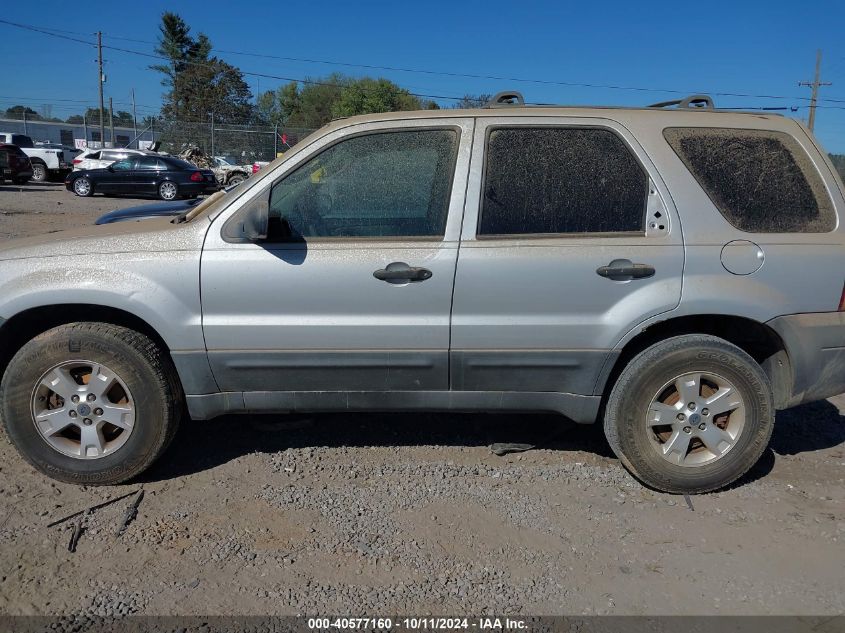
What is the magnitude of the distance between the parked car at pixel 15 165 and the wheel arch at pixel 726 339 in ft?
79.7

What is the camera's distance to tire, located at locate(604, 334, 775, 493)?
3.54m

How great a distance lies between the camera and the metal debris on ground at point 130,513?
3.27 m

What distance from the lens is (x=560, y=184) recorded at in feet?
11.6

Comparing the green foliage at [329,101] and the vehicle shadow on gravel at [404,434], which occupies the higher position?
the green foliage at [329,101]

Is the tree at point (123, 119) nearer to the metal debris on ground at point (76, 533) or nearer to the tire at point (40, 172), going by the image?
the tire at point (40, 172)

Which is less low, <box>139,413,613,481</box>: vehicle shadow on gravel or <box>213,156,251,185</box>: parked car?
<box>213,156,251,185</box>: parked car

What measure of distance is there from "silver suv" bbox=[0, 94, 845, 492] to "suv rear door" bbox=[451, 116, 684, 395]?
0.01 meters

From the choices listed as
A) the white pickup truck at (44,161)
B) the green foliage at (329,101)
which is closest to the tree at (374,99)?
the green foliage at (329,101)

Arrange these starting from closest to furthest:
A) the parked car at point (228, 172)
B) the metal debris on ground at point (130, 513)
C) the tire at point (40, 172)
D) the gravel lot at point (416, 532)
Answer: the gravel lot at point (416, 532) → the metal debris on ground at point (130, 513) → the parked car at point (228, 172) → the tire at point (40, 172)

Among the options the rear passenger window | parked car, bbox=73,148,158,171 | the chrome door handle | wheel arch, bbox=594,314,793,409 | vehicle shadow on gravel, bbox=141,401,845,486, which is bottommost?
vehicle shadow on gravel, bbox=141,401,845,486

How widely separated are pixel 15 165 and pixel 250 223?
23697mm

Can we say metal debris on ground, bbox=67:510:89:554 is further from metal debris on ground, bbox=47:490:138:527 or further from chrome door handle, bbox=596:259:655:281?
chrome door handle, bbox=596:259:655:281

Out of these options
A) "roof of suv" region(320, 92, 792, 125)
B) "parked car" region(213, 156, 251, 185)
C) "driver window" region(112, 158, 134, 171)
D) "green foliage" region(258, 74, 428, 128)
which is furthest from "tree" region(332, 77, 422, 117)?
"roof of suv" region(320, 92, 792, 125)

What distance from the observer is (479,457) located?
4082 millimetres
